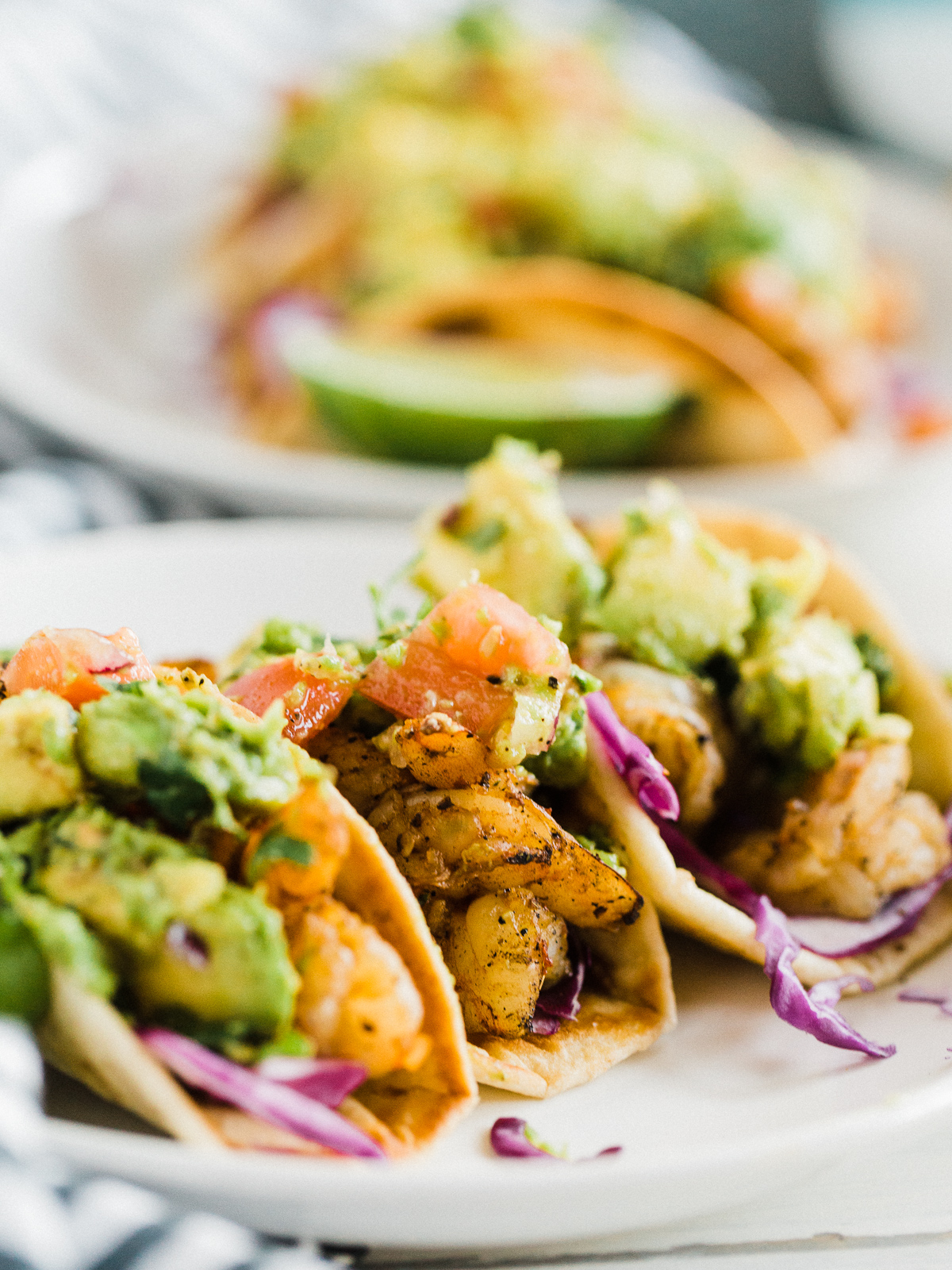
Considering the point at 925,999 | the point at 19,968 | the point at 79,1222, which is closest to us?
the point at 79,1222

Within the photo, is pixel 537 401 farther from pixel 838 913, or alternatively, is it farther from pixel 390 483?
pixel 838 913

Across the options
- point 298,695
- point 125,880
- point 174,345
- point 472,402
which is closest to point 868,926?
point 298,695

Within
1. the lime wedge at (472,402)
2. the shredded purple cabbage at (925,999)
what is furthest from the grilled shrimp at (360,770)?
the lime wedge at (472,402)

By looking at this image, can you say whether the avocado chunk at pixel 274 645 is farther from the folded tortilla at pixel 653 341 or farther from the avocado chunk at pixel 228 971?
the folded tortilla at pixel 653 341

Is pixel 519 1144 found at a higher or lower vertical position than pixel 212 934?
lower

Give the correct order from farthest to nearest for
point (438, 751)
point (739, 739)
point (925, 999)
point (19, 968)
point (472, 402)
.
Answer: point (472, 402) < point (739, 739) < point (925, 999) < point (438, 751) < point (19, 968)

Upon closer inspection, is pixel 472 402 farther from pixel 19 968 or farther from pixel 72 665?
pixel 19 968

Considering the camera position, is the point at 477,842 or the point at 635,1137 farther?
the point at 477,842
